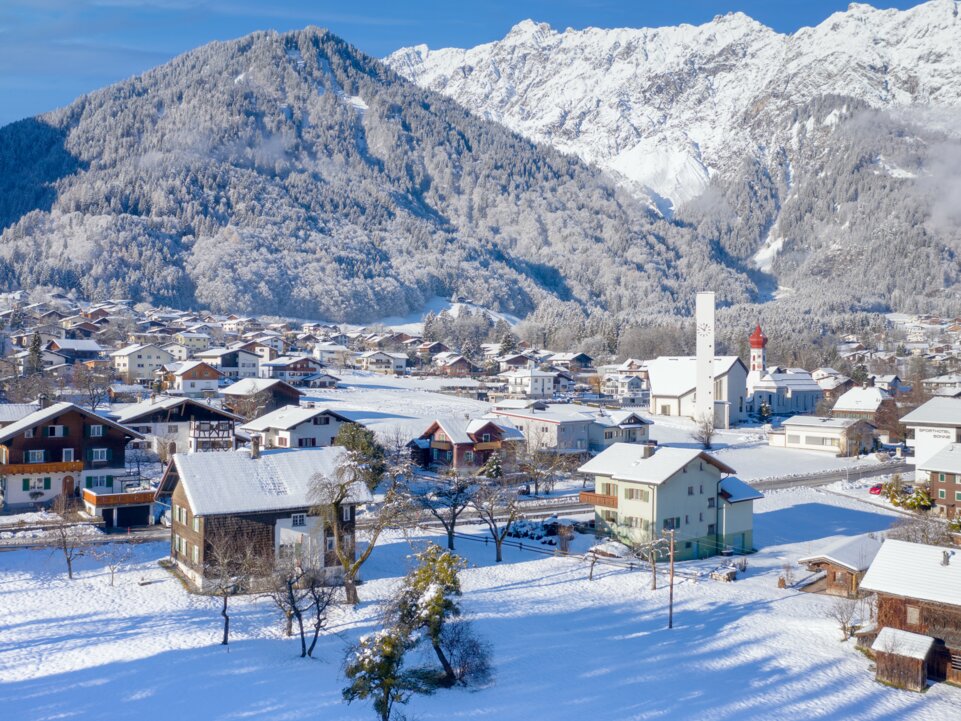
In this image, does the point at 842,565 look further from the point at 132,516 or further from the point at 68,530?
the point at 68,530

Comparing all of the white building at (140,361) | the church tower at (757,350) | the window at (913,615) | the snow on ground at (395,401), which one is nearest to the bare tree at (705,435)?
the snow on ground at (395,401)

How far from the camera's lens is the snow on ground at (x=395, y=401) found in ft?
189

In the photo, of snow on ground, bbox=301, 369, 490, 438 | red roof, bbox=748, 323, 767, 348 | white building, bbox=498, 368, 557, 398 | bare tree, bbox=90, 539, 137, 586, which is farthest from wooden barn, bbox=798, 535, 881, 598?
red roof, bbox=748, 323, 767, 348

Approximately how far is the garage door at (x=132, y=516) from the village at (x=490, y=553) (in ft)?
0.27

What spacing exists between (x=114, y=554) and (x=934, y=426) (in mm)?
41424

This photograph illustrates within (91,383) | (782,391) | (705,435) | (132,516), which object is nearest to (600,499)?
(132,516)

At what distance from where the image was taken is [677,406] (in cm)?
7612

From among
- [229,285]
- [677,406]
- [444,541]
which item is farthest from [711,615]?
[229,285]

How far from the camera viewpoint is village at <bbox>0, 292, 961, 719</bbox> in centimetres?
1975

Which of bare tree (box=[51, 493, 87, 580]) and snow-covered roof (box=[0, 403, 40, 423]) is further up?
snow-covered roof (box=[0, 403, 40, 423])

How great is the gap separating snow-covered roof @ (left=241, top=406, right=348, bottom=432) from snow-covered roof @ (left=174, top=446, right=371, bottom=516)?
1771 cm

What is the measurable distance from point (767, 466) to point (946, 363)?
7962 centimetres

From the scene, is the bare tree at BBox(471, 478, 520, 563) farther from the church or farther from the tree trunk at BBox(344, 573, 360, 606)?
the church

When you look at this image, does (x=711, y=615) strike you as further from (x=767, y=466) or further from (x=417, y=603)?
(x=767, y=466)
